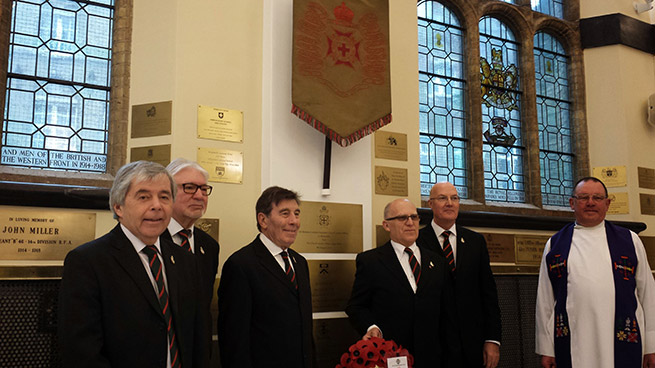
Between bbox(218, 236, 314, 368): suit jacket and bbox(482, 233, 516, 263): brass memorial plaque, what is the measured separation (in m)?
2.47

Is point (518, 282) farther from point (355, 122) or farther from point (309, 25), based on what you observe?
point (309, 25)

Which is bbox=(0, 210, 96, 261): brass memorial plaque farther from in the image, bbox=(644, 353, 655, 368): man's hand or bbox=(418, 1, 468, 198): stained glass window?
bbox=(644, 353, 655, 368): man's hand

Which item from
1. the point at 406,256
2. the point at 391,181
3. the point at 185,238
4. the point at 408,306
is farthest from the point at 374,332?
the point at 391,181

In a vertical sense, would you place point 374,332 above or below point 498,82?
below

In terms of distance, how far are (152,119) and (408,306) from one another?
76.7 inches

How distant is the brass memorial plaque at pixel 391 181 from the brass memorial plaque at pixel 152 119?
1541mm

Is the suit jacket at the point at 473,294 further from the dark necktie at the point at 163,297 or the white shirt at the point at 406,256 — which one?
the dark necktie at the point at 163,297

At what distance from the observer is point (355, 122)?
4.14 metres

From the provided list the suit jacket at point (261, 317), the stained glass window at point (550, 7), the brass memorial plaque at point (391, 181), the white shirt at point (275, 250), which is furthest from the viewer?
the stained glass window at point (550, 7)

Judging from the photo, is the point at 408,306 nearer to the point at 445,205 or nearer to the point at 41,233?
the point at 445,205

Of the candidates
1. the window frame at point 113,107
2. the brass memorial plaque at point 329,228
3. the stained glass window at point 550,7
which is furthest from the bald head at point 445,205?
the stained glass window at point 550,7

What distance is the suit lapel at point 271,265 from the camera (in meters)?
3.09

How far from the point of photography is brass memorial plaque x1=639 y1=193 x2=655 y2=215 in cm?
604

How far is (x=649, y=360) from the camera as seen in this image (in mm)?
3781
